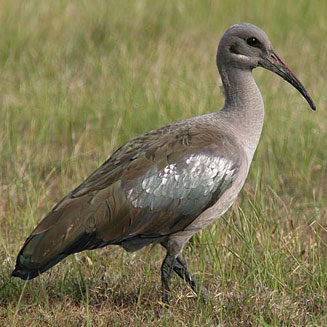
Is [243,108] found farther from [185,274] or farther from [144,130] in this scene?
[144,130]

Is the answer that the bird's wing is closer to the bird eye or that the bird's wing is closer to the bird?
the bird

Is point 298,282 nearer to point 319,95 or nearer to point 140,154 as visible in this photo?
point 140,154

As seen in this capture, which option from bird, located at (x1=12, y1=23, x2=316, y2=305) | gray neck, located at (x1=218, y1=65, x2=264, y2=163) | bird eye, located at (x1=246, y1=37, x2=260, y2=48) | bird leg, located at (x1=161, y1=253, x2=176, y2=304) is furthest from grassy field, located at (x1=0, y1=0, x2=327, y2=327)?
bird eye, located at (x1=246, y1=37, x2=260, y2=48)

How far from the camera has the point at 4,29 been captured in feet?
32.0

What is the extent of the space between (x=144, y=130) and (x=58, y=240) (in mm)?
3038

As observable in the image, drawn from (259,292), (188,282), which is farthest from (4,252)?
(259,292)

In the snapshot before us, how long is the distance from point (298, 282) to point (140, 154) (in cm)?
114

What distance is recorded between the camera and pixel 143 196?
16.6 feet

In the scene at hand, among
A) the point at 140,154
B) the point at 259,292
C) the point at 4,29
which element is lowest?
the point at 4,29

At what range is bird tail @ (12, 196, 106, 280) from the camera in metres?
4.93

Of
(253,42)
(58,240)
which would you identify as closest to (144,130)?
(253,42)

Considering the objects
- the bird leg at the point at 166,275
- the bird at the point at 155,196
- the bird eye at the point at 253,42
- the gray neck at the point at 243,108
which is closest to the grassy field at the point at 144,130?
the bird leg at the point at 166,275

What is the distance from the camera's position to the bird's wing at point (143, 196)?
4.96 meters

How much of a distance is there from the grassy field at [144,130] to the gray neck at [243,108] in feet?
1.57
